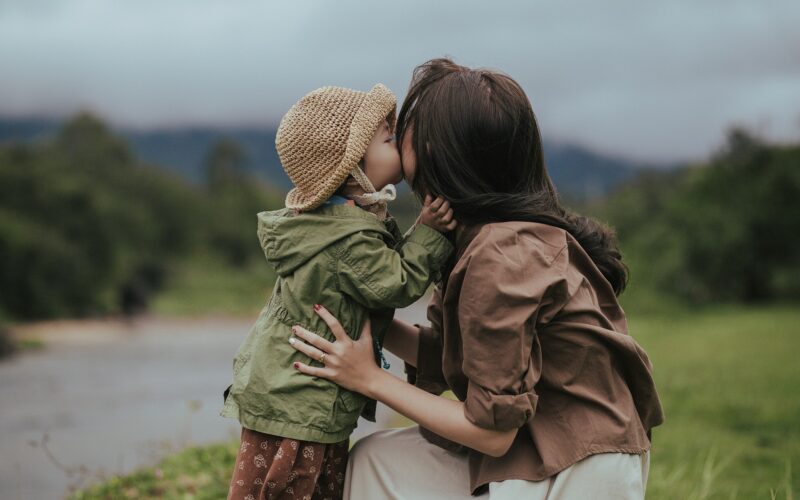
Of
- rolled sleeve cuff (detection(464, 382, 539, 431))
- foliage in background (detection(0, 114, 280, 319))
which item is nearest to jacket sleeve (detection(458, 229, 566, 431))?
rolled sleeve cuff (detection(464, 382, 539, 431))

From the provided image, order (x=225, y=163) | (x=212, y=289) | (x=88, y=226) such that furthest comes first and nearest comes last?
(x=225, y=163)
(x=212, y=289)
(x=88, y=226)

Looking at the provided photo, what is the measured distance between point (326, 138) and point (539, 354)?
789 millimetres

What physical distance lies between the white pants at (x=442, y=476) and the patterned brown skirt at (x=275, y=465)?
5.6 inches

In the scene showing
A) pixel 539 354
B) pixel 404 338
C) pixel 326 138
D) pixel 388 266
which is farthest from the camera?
pixel 404 338

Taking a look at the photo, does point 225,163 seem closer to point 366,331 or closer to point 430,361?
point 430,361

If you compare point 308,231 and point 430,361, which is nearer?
point 308,231

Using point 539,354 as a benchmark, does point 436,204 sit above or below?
above

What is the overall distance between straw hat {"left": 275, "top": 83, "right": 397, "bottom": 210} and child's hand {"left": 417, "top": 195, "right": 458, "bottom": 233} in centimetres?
18

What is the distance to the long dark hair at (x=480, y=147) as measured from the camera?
6.82 ft

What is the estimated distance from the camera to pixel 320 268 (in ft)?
7.22

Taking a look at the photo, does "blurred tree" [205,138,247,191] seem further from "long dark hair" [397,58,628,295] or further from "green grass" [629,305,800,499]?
"long dark hair" [397,58,628,295]

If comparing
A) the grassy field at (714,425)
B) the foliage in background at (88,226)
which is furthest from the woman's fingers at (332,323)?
the foliage in background at (88,226)

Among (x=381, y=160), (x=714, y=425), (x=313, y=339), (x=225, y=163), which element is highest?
(x=381, y=160)

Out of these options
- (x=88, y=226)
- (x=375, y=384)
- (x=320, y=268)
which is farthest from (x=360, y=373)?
(x=88, y=226)
